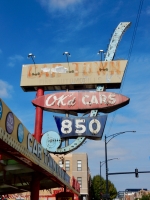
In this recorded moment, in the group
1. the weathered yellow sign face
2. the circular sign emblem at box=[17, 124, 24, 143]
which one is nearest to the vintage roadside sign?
the weathered yellow sign face

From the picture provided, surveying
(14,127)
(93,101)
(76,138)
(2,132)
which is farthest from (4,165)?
(93,101)

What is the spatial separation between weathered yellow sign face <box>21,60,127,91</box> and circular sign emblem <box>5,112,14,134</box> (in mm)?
15651

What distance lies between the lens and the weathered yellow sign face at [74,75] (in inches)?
992

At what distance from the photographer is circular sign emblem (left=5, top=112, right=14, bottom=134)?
942 centimetres

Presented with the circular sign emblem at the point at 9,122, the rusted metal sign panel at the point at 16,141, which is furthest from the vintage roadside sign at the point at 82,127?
the circular sign emblem at the point at 9,122

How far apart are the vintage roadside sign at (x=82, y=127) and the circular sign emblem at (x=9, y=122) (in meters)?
13.8

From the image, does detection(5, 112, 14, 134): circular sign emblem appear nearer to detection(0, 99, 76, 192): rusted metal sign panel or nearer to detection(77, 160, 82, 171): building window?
detection(0, 99, 76, 192): rusted metal sign panel

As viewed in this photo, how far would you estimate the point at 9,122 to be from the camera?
9.61 m

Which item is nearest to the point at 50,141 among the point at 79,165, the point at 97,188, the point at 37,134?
the point at 37,134

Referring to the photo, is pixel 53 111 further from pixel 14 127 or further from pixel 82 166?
pixel 82 166

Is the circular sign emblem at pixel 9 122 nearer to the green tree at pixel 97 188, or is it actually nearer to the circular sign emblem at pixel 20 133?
the circular sign emblem at pixel 20 133

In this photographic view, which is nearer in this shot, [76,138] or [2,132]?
[2,132]

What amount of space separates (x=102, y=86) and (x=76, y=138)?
5.06m

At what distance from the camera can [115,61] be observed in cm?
2577
